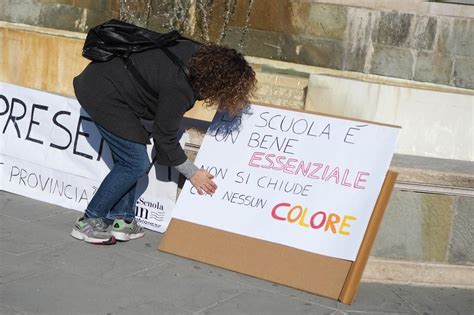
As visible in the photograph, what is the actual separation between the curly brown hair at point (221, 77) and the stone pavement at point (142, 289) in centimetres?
109

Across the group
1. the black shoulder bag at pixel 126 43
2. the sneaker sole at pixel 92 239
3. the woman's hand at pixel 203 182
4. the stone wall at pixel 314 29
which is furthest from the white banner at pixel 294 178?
the stone wall at pixel 314 29

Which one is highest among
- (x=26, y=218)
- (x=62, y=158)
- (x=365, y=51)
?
(x=365, y=51)

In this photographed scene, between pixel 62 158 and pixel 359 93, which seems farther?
pixel 359 93

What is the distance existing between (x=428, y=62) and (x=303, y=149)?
3887 mm

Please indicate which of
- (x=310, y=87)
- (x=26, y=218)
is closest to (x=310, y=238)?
(x=26, y=218)

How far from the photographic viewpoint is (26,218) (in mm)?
6242

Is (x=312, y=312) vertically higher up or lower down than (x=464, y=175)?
lower down

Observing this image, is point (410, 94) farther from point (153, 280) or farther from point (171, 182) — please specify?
point (153, 280)

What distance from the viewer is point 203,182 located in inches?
220

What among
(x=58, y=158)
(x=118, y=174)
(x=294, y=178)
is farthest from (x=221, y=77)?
(x=58, y=158)

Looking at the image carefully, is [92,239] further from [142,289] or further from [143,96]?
[143,96]

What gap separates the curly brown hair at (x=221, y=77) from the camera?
17.0ft

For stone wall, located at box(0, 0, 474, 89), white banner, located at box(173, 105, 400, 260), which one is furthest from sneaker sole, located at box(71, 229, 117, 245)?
stone wall, located at box(0, 0, 474, 89)

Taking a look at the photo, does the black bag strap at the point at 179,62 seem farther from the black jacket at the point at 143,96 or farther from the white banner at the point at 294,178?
the white banner at the point at 294,178
